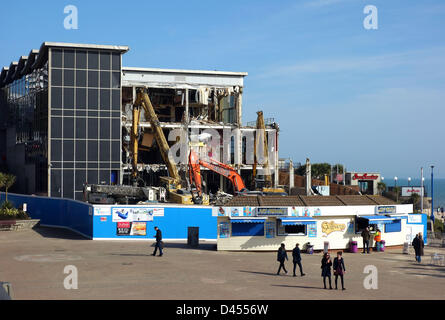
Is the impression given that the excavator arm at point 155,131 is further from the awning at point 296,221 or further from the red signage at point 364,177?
the red signage at point 364,177

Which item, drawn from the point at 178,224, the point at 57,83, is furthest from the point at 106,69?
the point at 178,224

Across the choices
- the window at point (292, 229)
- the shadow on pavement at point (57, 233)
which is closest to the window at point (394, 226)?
the window at point (292, 229)

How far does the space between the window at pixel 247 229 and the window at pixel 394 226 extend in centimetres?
791

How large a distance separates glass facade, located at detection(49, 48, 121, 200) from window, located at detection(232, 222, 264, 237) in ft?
95.7

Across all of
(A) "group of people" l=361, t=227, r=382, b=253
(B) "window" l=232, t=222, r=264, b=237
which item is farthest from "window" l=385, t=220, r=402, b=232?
(B) "window" l=232, t=222, r=264, b=237

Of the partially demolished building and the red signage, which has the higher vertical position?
the partially demolished building

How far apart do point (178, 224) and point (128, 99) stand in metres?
45.0

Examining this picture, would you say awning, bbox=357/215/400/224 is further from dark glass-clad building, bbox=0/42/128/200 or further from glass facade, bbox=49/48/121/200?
glass facade, bbox=49/48/121/200

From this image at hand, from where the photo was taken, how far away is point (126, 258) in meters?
26.5

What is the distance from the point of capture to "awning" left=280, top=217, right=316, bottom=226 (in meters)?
29.5

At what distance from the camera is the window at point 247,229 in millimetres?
29703

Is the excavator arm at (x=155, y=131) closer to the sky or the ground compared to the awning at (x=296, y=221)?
closer to the sky

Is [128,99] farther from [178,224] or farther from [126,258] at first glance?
[126,258]

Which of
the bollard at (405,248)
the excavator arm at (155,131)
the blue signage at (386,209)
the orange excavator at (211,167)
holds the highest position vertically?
the excavator arm at (155,131)
